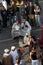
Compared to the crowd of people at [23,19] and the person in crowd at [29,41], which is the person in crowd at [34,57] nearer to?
the crowd of people at [23,19]

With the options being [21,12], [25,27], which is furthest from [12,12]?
[25,27]

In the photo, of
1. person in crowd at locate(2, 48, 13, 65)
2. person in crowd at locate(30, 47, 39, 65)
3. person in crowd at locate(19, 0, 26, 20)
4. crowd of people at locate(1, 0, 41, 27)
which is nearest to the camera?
person in crowd at locate(30, 47, 39, 65)

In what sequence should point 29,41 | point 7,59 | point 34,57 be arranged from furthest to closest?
point 29,41
point 7,59
point 34,57

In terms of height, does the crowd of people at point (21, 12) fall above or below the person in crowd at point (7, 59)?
above

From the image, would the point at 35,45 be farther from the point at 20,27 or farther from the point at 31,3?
the point at 31,3

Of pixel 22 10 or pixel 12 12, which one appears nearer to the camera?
pixel 22 10

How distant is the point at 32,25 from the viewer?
966 inches

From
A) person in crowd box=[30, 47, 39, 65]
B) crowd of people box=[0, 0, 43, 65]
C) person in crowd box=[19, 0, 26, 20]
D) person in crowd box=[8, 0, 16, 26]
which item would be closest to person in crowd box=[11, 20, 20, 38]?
crowd of people box=[0, 0, 43, 65]

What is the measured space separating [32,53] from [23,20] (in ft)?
18.3

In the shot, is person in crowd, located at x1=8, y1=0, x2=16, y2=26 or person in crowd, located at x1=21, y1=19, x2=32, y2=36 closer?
person in crowd, located at x1=21, y1=19, x2=32, y2=36

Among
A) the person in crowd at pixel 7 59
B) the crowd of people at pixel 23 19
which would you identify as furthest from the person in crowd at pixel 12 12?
the person in crowd at pixel 7 59

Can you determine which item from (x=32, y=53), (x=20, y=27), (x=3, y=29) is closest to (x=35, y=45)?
(x=32, y=53)

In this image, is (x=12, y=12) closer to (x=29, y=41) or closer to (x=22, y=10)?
(x=22, y=10)

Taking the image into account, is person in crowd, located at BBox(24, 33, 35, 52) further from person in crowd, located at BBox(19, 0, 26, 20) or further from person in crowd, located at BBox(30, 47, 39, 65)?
person in crowd, located at BBox(19, 0, 26, 20)
